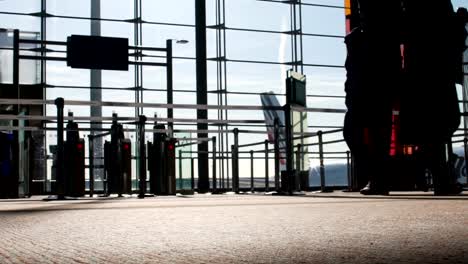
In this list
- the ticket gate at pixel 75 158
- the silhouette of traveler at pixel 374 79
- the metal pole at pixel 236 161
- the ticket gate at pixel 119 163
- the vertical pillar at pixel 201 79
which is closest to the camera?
the silhouette of traveler at pixel 374 79

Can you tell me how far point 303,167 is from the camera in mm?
11383

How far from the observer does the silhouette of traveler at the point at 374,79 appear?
555cm

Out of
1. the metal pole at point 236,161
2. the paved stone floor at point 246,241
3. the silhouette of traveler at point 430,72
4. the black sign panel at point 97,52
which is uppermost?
the black sign panel at point 97,52

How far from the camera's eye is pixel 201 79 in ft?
48.9

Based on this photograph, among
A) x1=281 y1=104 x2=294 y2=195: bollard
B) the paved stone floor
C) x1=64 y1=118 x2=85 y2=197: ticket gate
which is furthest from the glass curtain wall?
the paved stone floor

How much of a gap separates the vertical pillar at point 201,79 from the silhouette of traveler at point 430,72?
8942 millimetres

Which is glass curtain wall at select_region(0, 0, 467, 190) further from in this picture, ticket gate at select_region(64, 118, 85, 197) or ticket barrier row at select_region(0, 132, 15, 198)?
ticket barrier row at select_region(0, 132, 15, 198)

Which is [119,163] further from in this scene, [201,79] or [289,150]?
[201,79]

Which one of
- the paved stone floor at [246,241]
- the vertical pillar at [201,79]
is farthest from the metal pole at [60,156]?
the vertical pillar at [201,79]

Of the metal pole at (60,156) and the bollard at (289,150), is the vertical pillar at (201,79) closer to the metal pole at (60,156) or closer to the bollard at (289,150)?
the bollard at (289,150)

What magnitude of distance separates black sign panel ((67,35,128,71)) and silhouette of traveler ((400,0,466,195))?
19.5 ft

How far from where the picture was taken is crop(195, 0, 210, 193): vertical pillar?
14.5 metres

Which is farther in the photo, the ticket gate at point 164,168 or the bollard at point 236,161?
the ticket gate at point 164,168

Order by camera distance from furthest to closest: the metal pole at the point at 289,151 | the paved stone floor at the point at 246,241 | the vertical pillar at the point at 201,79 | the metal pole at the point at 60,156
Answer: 1. the vertical pillar at the point at 201,79
2. the metal pole at the point at 289,151
3. the metal pole at the point at 60,156
4. the paved stone floor at the point at 246,241
